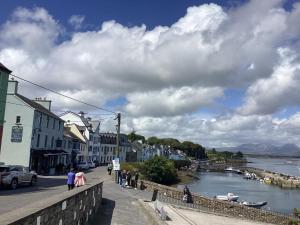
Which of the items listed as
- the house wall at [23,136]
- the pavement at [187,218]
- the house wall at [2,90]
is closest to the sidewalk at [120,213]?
the pavement at [187,218]

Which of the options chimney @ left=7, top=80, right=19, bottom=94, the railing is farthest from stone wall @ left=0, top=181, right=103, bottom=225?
chimney @ left=7, top=80, right=19, bottom=94

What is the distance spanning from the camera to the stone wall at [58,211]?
905 centimetres

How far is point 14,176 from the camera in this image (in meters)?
31.9

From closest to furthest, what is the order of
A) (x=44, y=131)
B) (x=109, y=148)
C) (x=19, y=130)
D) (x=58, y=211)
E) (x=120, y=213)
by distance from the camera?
(x=58, y=211) → (x=120, y=213) → (x=19, y=130) → (x=44, y=131) → (x=109, y=148)

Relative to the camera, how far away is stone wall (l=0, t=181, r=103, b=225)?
9.05 metres

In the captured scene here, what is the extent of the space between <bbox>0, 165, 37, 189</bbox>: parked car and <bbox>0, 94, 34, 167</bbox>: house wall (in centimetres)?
2095

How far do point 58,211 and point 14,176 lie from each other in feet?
69.1

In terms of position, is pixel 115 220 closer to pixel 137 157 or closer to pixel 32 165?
pixel 32 165

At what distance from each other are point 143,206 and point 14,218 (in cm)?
1907

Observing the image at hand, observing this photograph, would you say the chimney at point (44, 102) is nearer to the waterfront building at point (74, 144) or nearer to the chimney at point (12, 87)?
the waterfront building at point (74, 144)

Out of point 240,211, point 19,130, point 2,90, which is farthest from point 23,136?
point 240,211

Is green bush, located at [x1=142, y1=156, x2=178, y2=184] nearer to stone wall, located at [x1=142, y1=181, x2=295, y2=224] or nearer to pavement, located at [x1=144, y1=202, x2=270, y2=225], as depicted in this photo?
stone wall, located at [x1=142, y1=181, x2=295, y2=224]

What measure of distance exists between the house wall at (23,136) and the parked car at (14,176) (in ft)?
68.7

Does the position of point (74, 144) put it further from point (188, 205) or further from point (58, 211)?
point (58, 211)
